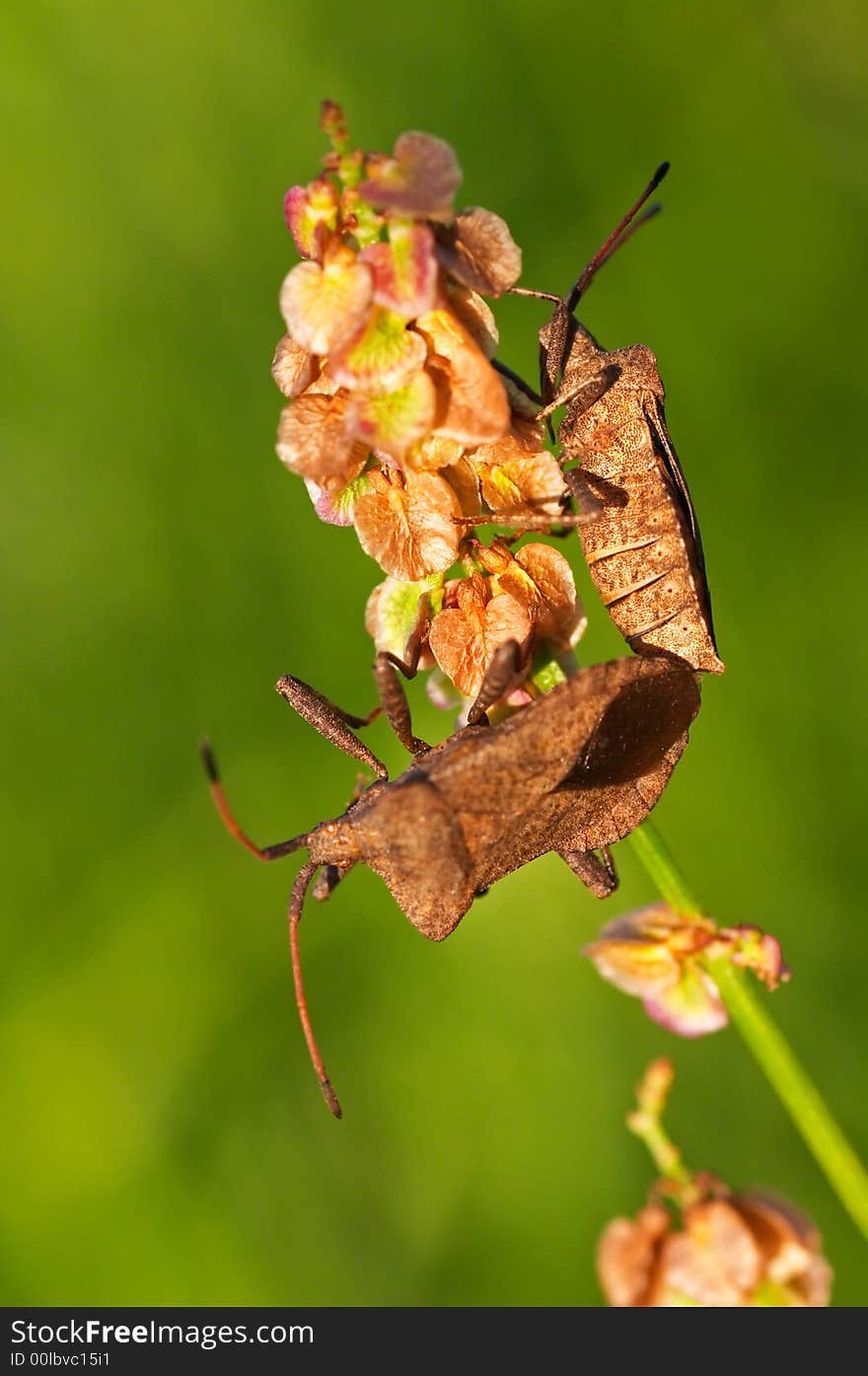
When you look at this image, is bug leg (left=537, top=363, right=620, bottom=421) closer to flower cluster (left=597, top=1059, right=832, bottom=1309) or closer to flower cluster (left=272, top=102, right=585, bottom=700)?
flower cluster (left=272, top=102, right=585, bottom=700)

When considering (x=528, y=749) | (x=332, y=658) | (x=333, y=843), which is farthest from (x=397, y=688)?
(x=332, y=658)

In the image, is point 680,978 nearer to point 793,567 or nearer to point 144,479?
point 793,567

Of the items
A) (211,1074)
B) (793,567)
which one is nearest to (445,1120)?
(211,1074)

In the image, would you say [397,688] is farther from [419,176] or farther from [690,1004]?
[419,176]

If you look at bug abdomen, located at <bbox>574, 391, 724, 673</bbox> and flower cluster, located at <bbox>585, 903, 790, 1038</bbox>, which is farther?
bug abdomen, located at <bbox>574, 391, 724, 673</bbox>

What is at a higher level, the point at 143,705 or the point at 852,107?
the point at 852,107

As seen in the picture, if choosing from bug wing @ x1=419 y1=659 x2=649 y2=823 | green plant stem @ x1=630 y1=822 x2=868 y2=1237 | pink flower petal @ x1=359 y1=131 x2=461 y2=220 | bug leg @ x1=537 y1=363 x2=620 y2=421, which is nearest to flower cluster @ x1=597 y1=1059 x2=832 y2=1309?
green plant stem @ x1=630 y1=822 x2=868 y2=1237

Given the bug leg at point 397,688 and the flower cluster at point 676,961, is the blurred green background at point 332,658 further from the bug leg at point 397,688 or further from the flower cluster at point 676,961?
the flower cluster at point 676,961

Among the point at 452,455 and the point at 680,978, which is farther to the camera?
the point at 452,455

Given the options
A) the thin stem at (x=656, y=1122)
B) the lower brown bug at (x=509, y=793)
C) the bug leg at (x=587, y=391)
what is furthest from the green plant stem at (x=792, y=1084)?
the bug leg at (x=587, y=391)
